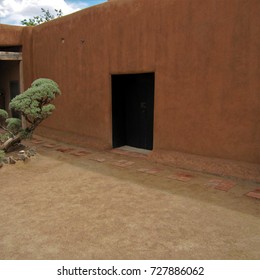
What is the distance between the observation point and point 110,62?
25.7 feet

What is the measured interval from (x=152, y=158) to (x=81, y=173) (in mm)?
1919

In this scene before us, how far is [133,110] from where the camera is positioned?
336 inches

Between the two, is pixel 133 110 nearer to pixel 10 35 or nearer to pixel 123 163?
pixel 123 163

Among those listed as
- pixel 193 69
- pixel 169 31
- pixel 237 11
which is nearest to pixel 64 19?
pixel 169 31

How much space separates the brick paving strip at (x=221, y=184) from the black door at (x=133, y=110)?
302 centimetres

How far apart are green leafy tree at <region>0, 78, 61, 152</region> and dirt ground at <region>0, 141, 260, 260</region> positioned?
1.45m

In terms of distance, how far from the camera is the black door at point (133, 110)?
8102 millimetres

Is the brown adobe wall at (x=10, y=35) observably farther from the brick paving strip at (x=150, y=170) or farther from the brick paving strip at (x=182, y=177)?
the brick paving strip at (x=182, y=177)

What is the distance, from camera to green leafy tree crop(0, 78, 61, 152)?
22.1ft

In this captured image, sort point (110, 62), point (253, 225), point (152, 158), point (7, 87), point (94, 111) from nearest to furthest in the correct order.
→ point (253, 225) < point (152, 158) < point (110, 62) < point (94, 111) < point (7, 87)

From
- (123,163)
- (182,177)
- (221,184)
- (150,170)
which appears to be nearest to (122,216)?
(182,177)

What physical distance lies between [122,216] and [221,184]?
2.27 meters

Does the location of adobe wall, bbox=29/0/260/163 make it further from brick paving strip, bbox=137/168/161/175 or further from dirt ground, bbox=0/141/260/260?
dirt ground, bbox=0/141/260/260

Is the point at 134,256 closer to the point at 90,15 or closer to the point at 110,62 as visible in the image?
the point at 110,62
